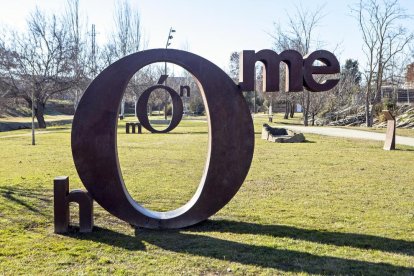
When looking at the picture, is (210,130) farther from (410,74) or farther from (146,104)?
(410,74)

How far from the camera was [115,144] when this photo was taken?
5.74 meters

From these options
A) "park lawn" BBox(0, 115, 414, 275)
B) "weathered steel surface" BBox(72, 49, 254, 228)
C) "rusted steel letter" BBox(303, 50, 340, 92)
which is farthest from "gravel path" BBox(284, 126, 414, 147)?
"weathered steel surface" BBox(72, 49, 254, 228)

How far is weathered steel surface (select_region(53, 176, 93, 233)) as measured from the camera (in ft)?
18.4

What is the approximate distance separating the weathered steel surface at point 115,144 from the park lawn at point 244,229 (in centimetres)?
29

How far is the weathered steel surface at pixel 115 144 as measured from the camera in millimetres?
5688

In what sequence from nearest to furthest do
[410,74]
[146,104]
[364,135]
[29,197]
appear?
[29,197] → [146,104] → [364,135] → [410,74]

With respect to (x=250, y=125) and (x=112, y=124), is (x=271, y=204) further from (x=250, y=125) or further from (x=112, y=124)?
(x=112, y=124)

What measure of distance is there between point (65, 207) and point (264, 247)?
2.70 meters

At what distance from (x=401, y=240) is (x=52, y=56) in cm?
2997

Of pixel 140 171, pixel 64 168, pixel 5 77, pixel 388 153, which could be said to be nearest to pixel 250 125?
pixel 140 171

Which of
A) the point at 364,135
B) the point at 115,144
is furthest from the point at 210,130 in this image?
the point at 364,135

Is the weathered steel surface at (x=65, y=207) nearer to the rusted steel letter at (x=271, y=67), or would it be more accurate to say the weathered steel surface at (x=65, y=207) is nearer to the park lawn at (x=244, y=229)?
the park lawn at (x=244, y=229)

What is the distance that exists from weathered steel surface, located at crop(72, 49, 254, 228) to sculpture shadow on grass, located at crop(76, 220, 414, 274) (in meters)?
0.29

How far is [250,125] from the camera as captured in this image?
19.1 ft
